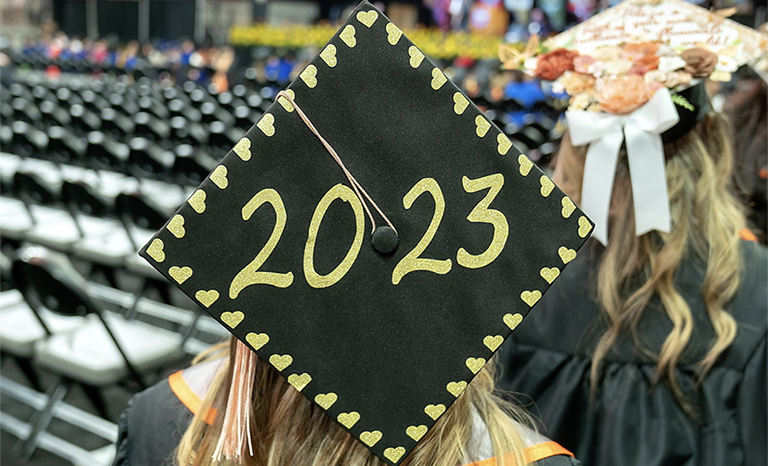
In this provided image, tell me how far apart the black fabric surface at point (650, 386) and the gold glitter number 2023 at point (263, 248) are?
988mm

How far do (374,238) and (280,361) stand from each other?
0.19 metres

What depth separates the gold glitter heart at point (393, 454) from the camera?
868 millimetres

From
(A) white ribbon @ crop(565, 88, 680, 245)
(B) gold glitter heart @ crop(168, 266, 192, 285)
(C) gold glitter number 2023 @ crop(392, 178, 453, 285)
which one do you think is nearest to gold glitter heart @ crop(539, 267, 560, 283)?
(C) gold glitter number 2023 @ crop(392, 178, 453, 285)

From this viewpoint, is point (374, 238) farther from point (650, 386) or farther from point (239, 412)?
point (650, 386)

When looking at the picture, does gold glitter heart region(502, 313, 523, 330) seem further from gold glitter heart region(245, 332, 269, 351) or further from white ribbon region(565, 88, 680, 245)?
white ribbon region(565, 88, 680, 245)

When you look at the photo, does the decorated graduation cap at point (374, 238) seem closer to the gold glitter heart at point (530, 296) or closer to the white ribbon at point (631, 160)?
the gold glitter heart at point (530, 296)

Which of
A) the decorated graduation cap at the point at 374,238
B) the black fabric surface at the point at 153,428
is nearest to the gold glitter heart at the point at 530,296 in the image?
the decorated graduation cap at the point at 374,238

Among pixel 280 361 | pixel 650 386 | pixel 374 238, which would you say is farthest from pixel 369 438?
pixel 650 386

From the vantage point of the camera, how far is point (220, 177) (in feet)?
2.63

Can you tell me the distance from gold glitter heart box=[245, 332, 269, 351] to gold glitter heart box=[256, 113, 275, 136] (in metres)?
0.25

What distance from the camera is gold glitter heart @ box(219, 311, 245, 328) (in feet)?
2.69

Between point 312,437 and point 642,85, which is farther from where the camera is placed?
point 642,85

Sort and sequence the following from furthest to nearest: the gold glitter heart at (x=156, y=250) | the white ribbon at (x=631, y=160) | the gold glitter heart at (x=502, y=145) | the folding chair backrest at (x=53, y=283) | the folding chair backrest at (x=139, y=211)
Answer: the folding chair backrest at (x=139, y=211) < the folding chair backrest at (x=53, y=283) < the white ribbon at (x=631, y=160) < the gold glitter heart at (x=502, y=145) < the gold glitter heart at (x=156, y=250)

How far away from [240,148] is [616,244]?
109 cm
